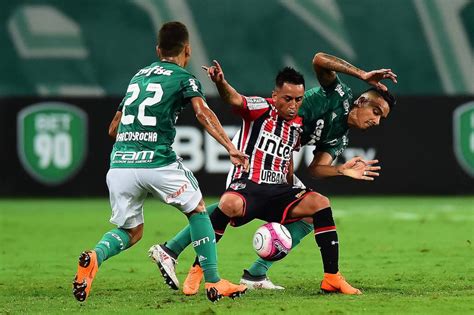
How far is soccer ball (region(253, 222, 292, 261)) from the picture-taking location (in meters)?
8.43

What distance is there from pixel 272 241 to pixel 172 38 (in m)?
1.77

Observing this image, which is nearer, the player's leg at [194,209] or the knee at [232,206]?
the player's leg at [194,209]

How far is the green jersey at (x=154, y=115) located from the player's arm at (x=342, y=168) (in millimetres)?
1372

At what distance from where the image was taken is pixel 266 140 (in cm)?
858

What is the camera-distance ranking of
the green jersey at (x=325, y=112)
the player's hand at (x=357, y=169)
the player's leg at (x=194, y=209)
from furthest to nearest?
the green jersey at (x=325, y=112) → the player's hand at (x=357, y=169) → the player's leg at (x=194, y=209)

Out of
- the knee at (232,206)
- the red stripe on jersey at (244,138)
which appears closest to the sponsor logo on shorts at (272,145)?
the red stripe on jersey at (244,138)

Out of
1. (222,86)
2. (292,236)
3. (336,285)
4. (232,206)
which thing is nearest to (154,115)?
(222,86)

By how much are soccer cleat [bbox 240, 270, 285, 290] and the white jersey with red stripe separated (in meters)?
0.79

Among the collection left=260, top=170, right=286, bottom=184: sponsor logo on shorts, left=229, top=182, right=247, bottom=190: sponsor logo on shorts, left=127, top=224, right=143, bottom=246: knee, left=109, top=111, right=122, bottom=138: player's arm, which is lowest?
left=127, top=224, right=143, bottom=246: knee

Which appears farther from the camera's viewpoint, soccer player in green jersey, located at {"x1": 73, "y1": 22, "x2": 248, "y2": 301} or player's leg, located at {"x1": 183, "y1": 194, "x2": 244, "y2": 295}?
player's leg, located at {"x1": 183, "y1": 194, "x2": 244, "y2": 295}

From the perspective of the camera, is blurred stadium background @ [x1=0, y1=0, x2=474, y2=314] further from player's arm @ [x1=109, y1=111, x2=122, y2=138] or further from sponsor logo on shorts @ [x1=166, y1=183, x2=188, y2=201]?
player's arm @ [x1=109, y1=111, x2=122, y2=138]

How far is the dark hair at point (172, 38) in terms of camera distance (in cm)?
777

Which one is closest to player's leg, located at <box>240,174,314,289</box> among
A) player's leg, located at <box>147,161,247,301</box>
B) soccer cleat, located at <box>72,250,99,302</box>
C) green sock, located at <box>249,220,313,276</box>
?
green sock, located at <box>249,220,313,276</box>

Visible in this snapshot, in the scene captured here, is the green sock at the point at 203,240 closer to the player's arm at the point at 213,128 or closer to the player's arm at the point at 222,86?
the player's arm at the point at 213,128
